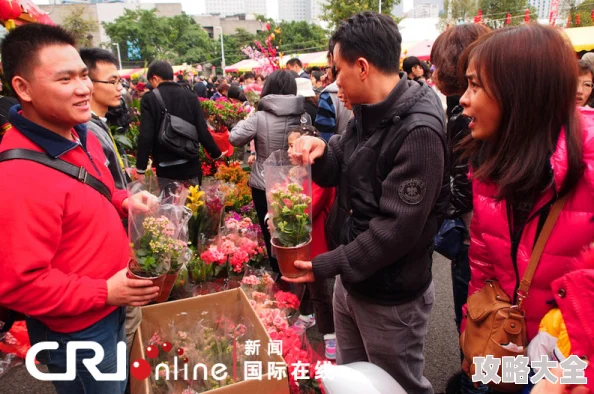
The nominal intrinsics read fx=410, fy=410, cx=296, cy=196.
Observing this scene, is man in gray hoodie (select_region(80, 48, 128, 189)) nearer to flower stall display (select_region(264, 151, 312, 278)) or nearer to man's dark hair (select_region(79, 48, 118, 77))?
man's dark hair (select_region(79, 48, 118, 77))

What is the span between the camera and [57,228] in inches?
55.8

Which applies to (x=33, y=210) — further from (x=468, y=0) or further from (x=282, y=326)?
(x=468, y=0)

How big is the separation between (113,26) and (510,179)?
57.5 meters

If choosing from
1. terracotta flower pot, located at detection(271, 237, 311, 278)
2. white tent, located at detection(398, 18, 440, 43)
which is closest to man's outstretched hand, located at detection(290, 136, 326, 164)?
terracotta flower pot, located at detection(271, 237, 311, 278)

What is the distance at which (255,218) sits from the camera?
4.36 metres

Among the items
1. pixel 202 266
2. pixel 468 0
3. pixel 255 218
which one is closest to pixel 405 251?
pixel 202 266

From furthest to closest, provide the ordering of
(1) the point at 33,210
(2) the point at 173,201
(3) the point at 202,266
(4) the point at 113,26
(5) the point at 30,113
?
(4) the point at 113,26, (3) the point at 202,266, (2) the point at 173,201, (5) the point at 30,113, (1) the point at 33,210

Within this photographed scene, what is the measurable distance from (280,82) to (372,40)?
204cm

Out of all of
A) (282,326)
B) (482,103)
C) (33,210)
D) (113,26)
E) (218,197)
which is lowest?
(282,326)

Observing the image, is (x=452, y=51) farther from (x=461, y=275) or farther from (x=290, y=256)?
(x=290, y=256)

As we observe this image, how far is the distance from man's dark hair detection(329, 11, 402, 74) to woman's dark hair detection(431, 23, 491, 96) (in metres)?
0.76

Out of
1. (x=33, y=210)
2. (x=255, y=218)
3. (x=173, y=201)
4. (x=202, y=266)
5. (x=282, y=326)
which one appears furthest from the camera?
(x=255, y=218)

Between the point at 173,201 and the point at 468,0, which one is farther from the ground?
the point at 468,0

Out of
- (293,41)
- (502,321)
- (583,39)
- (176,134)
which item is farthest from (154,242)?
(293,41)
